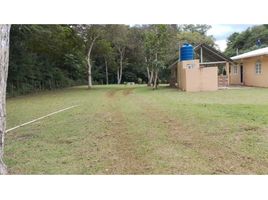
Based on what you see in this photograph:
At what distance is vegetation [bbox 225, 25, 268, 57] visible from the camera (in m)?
14.6

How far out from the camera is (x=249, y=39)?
15.4m

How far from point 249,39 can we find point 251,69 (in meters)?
1.46

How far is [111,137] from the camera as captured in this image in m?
4.84

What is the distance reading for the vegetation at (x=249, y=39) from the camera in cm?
1459

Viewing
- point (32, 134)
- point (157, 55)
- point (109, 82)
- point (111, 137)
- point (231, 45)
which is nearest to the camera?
point (111, 137)

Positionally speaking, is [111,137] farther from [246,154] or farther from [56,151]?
[246,154]

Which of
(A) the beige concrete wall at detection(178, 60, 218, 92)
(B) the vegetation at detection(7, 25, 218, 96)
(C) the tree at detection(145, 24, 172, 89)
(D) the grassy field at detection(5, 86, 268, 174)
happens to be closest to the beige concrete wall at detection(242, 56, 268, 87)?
(A) the beige concrete wall at detection(178, 60, 218, 92)

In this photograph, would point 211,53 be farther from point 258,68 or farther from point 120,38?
point 120,38

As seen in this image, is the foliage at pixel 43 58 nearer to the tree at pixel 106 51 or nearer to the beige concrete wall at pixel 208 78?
the tree at pixel 106 51

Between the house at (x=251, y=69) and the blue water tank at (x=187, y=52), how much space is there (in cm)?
269

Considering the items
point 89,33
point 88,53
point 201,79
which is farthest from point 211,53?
point 88,53
